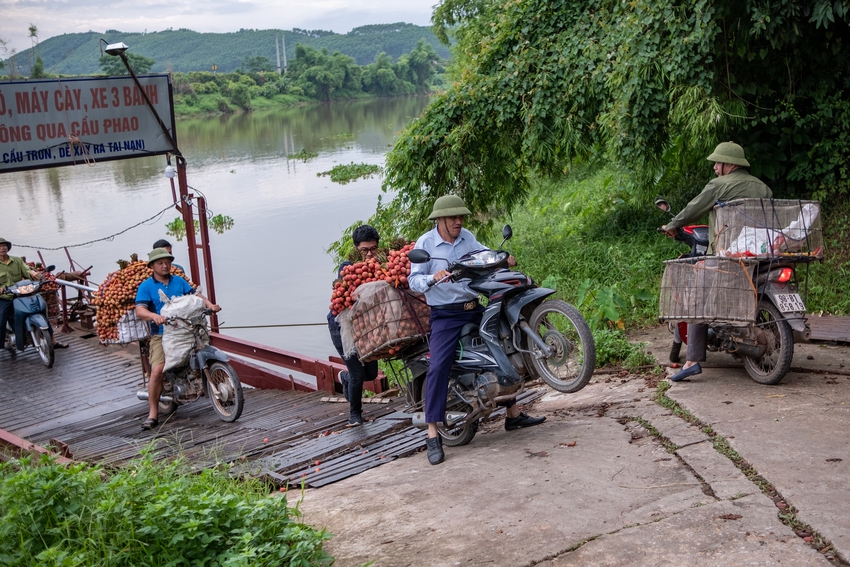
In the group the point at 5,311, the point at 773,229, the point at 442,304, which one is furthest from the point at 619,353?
the point at 5,311

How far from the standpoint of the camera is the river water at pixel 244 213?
22312mm

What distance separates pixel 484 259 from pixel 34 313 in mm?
9096

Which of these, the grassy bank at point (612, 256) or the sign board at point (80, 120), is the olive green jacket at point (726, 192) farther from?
the sign board at point (80, 120)

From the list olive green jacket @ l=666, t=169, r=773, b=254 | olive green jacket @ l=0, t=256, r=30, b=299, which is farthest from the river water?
olive green jacket @ l=666, t=169, r=773, b=254

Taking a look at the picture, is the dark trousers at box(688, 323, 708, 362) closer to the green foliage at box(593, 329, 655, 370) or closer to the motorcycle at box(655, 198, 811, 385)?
the motorcycle at box(655, 198, 811, 385)

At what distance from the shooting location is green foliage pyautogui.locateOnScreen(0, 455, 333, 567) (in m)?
3.93

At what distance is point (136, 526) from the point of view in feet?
13.4

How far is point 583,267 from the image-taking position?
523 inches

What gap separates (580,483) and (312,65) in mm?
107063

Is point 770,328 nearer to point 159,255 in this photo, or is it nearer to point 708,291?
point 708,291

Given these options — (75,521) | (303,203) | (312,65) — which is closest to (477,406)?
(75,521)

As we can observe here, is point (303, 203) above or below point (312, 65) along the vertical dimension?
below

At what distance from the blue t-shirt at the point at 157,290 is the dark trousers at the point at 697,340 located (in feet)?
16.2

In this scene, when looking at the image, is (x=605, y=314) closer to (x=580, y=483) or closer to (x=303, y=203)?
(x=580, y=483)
